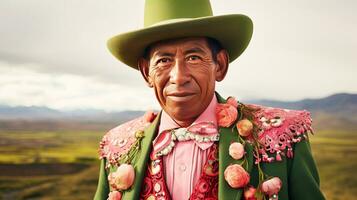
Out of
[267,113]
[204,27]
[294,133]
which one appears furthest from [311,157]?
[204,27]

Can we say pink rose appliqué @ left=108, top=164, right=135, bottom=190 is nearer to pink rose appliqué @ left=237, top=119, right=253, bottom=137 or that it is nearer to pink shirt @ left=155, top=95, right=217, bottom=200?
pink shirt @ left=155, top=95, right=217, bottom=200

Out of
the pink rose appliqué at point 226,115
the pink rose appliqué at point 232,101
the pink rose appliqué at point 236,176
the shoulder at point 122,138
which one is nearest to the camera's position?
the pink rose appliqué at point 236,176

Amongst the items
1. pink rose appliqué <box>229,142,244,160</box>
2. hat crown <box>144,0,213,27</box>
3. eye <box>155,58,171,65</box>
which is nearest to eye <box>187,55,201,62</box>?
eye <box>155,58,171,65</box>

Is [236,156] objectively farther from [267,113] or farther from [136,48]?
[136,48]

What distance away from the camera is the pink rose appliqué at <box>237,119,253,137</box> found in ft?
10.7

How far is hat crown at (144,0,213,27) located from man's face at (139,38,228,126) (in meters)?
0.20

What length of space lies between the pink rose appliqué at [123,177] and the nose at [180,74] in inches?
26.2

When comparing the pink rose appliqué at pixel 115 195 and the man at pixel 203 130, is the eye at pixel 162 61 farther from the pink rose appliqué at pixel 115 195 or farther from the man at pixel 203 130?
the pink rose appliqué at pixel 115 195

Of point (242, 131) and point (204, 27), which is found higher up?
point (204, 27)

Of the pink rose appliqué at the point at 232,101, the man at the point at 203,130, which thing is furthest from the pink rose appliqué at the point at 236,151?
the pink rose appliqué at the point at 232,101

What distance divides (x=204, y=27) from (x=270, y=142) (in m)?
0.80

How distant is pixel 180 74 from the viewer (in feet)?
10.3

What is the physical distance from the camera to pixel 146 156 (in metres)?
3.41

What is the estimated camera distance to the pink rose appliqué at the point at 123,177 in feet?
11.1
